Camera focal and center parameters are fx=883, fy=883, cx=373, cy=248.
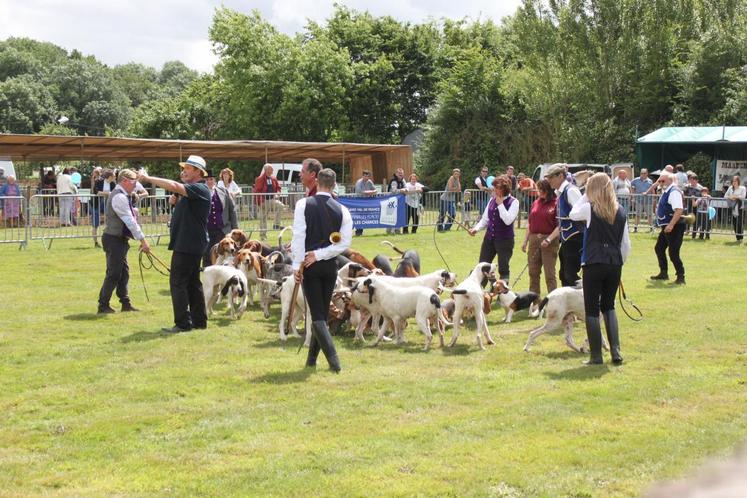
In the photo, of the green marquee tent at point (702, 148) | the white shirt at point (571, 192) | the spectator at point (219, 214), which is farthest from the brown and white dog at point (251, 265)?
the green marquee tent at point (702, 148)

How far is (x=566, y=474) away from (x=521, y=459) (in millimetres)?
362

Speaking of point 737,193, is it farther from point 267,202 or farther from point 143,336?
point 143,336

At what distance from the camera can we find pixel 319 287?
8.04m

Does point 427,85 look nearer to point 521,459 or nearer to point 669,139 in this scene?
point 669,139

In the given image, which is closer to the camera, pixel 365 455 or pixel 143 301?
pixel 365 455

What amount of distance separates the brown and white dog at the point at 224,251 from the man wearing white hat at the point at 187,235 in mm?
1725

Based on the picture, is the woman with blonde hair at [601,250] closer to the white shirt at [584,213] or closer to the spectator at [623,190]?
the white shirt at [584,213]

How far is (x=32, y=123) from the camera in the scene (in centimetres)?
8094

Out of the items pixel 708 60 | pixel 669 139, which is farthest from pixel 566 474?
pixel 708 60

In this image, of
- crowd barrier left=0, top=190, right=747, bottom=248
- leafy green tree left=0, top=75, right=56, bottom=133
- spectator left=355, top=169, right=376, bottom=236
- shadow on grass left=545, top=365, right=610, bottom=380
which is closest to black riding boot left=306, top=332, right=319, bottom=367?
shadow on grass left=545, top=365, right=610, bottom=380

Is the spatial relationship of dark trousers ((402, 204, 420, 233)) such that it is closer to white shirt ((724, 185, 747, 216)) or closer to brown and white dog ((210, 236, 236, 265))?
white shirt ((724, 185, 747, 216))

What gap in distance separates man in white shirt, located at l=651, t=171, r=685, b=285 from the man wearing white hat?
301 inches

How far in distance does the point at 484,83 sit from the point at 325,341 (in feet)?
109

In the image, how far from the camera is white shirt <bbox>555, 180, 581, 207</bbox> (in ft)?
32.3
